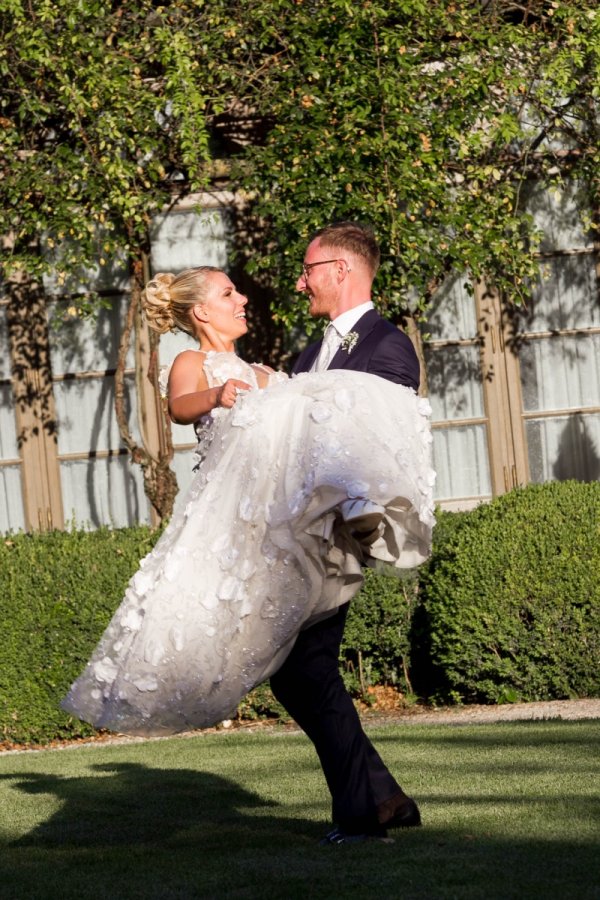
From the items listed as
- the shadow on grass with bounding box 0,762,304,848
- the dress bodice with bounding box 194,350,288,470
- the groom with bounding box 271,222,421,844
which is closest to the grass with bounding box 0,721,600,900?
the shadow on grass with bounding box 0,762,304,848

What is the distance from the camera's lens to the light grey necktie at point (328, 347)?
4988 millimetres

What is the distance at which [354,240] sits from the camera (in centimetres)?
501

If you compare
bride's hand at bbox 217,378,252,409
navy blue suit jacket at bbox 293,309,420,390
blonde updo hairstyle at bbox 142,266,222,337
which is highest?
blonde updo hairstyle at bbox 142,266,222,337

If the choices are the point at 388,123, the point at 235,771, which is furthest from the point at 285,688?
the point at 388,123

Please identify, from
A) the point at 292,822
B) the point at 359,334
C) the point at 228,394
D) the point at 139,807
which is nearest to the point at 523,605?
the point at 139,807

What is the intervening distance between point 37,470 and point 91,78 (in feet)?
12.1

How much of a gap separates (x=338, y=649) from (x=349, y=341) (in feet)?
3.49

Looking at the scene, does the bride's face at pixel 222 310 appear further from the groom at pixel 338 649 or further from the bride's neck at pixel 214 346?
the groom at pixel 338 649

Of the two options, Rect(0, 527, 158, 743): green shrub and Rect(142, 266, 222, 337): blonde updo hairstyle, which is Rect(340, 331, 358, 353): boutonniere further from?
Rect(0, 527, 158, 743): green shrub

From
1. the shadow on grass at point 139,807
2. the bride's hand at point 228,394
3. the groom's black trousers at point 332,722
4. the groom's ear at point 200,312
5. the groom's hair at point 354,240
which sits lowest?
the shadow on grass at point 139,807

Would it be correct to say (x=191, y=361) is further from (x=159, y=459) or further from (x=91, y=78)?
(x=159, y=459)

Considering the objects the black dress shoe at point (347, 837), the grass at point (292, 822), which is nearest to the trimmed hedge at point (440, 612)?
the grass at point (292, 822)

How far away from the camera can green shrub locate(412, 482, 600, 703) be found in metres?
9.07

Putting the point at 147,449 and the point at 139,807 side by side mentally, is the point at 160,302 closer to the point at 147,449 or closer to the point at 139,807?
the point at 139,807
